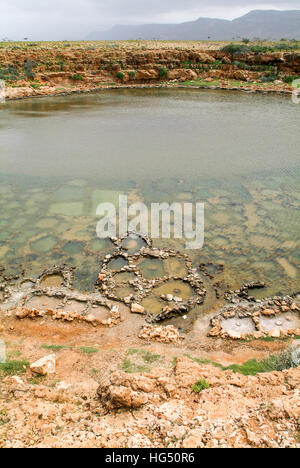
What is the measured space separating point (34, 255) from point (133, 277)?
4034mm

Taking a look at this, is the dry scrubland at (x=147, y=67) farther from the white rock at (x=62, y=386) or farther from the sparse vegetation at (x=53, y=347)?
the white rock at (x=62, y=386)

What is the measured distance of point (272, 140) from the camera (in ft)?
76.6

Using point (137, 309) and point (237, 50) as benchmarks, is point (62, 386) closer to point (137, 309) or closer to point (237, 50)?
point (137, 309)

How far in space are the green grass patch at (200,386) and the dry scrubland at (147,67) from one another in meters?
43.6

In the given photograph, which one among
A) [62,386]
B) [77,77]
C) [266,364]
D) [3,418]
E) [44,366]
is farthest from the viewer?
[77,77]

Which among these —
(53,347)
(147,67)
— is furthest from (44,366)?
(147,67)

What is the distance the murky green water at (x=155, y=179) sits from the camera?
1171cm

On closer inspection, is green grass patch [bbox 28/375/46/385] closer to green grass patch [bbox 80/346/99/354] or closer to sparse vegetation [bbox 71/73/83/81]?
green grass patch [bbox 80/346/99/354]

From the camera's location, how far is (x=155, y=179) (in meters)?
17.4

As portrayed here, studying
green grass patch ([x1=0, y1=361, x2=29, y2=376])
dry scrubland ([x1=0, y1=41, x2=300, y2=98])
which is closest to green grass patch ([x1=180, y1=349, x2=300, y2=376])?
green grass patch ([x1=0, y1=361, x2=29, y2=376])

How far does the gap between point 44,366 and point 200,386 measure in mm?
3440

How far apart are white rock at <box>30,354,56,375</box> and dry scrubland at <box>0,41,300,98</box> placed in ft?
137

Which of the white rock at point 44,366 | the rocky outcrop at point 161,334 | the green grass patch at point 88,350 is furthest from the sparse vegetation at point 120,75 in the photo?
the white rock at point 44,366

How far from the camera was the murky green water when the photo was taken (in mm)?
11711
